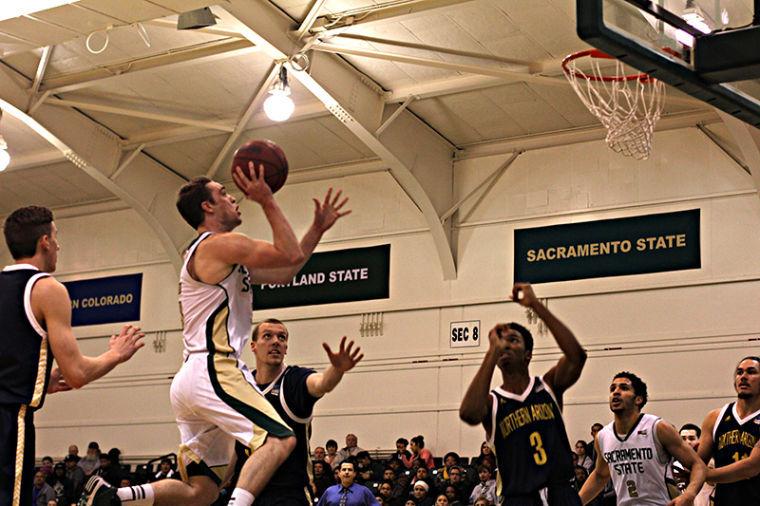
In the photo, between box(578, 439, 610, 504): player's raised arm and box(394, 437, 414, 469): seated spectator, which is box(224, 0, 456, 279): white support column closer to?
box(394, 437, 414, 469): seated spectator

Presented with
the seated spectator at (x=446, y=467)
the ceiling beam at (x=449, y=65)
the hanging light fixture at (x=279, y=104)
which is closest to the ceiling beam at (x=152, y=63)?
the ceiling beam at (x=449, y=65)

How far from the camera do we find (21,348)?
19.0 ft

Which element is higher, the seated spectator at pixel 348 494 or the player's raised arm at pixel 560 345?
the player's raised arm at pixel 560 345

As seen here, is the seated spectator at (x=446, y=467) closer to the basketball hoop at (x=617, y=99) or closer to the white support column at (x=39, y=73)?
the basketball hoop at (x=617, y=99)

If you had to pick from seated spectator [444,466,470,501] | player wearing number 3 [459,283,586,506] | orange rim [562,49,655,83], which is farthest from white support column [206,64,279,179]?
player wearing number 3 [459,283,586,506]

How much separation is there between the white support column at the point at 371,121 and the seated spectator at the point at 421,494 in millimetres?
4246

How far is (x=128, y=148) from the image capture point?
860 inches

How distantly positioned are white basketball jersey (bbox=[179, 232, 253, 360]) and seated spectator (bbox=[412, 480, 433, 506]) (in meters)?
10.6

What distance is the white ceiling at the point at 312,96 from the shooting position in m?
16.8

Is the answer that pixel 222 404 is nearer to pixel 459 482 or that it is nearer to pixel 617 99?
pixel 617 99

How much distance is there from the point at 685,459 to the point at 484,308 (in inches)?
429

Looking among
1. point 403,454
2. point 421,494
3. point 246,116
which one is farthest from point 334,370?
point 246,116

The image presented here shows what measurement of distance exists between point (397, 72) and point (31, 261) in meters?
13.1

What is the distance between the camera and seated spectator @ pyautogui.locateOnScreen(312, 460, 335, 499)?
17.8 meters
